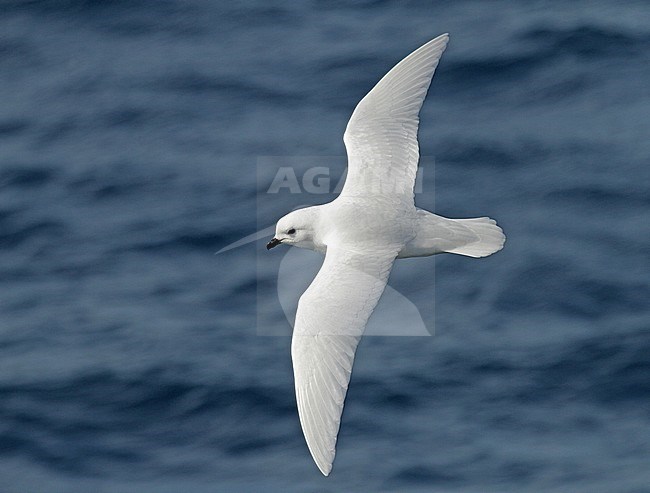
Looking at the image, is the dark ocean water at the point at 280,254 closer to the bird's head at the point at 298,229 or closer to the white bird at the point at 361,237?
the white bird at the point at 361,237

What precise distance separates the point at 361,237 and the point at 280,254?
3.82m

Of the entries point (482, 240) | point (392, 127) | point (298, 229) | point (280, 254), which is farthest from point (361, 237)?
point (280, 254)

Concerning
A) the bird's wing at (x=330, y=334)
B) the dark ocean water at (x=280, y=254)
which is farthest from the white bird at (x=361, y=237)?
the dark ocean water at (x=280, y=254)

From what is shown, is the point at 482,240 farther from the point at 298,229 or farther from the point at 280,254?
the point at 280,254

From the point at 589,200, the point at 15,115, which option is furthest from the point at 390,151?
the point at 15,115

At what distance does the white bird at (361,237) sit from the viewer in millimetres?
9859

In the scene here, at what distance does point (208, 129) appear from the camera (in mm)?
16125

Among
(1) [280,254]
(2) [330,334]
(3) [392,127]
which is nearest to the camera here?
(2) [330,334]

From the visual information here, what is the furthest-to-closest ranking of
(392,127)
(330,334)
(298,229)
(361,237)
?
(392,127) → (298,229) → (361,237) → (330,334)

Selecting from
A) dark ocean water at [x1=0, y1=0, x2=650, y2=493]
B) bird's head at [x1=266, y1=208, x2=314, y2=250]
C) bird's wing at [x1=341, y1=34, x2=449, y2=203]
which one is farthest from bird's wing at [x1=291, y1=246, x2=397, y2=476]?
dark ocean water at [x1=0, y1=0, x2=650, y2=493]

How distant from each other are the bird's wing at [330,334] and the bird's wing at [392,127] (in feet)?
3.18

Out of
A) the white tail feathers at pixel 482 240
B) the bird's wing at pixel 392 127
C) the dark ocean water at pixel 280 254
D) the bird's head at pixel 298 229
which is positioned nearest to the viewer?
the bird's head at pixel 298 229

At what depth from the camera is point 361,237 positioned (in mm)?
10781

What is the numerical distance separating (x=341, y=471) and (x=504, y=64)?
5.08 meters
